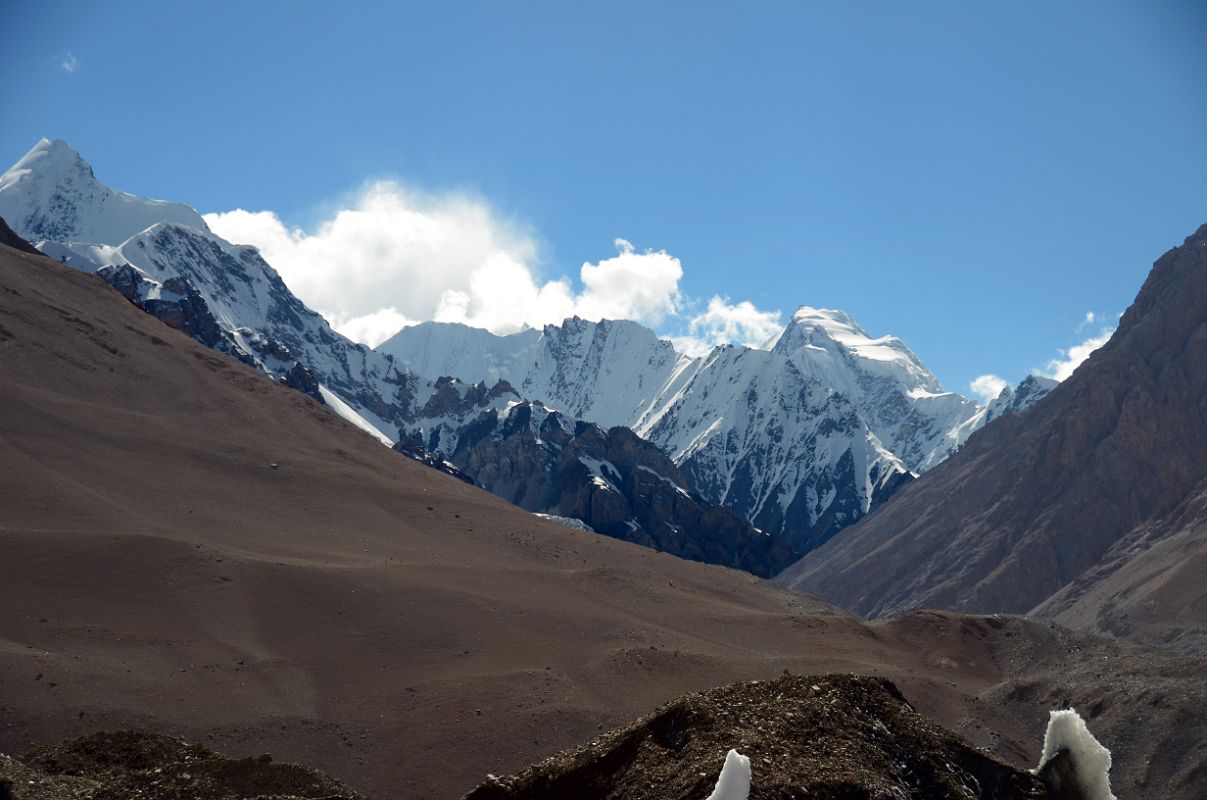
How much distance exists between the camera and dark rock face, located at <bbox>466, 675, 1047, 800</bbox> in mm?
12914

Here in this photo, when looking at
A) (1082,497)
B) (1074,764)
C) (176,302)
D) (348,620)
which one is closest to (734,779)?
(1074,764)

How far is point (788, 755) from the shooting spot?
1324 centimetres

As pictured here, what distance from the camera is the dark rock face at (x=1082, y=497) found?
136 m

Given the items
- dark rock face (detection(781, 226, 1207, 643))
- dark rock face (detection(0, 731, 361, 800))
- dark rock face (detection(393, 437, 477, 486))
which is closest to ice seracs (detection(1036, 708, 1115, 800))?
dark rock face (detection(0, 731, 361, 800))

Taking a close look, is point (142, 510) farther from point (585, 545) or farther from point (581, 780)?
point (581, 780)

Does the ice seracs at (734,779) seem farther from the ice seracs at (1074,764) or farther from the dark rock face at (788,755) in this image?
the ice seracs at (1074,764)

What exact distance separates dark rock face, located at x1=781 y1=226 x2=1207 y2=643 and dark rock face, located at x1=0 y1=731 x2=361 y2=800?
111 meters

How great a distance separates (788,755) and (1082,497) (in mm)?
146806

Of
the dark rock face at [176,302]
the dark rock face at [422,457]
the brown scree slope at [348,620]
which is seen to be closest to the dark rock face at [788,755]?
the brown scree slope at [348,620]

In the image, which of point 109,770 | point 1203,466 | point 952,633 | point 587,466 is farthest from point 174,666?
point 587,466

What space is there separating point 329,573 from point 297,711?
1320cm

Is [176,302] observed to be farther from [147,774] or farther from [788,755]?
[788,755]

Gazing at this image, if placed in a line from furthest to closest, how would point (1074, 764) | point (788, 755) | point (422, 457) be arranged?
point (422, 457), point (1074, 764), point (788, 755)

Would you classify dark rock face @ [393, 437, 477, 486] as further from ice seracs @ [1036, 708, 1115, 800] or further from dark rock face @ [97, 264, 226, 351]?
ice seracs @ [1036, 708, 1115, 800]
